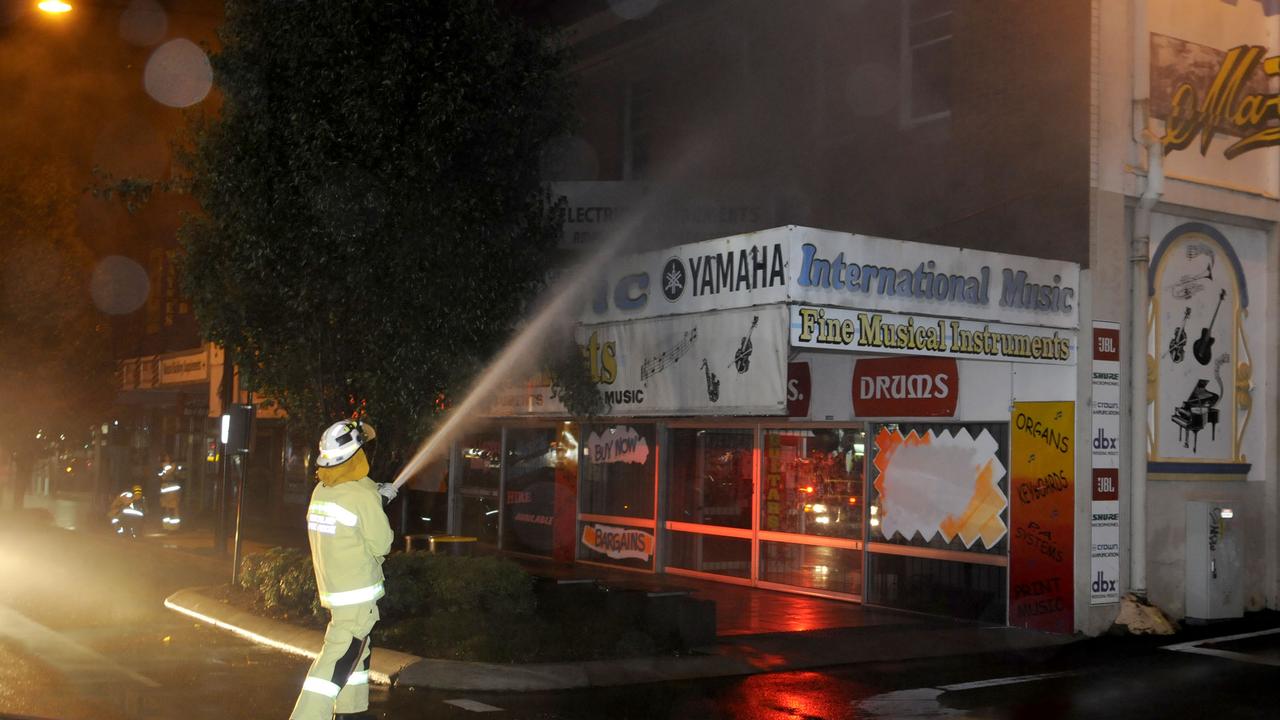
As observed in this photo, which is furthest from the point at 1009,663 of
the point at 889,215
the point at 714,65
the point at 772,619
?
the point at 714,65

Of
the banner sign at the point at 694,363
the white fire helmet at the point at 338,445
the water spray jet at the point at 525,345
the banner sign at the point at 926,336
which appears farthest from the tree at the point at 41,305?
the white fire helmet at the point at 338,445

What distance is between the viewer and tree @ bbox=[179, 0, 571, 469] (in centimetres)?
1203

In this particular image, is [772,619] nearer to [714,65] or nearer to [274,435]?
[714,65]

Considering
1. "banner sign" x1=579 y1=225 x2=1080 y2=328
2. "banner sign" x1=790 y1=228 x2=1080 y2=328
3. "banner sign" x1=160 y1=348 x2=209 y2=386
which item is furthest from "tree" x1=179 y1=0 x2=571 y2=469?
"banner sign" x1=160 y1=348 x2=209 y2=386

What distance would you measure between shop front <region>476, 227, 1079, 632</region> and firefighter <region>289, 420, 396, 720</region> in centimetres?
543

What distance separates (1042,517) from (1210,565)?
2429 mm

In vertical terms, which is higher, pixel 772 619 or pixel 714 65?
pixel 714 65

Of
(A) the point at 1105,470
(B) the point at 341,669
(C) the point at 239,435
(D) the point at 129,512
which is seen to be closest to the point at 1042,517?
(A) the point at 1105,470

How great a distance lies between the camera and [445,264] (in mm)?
12398

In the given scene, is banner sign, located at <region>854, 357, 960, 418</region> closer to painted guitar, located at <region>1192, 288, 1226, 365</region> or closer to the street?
painted guitar, located at <region>1192, 288, 1226, 365</region>

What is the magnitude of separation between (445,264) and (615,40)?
1135 centimetres

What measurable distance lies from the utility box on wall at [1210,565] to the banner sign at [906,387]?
307cm

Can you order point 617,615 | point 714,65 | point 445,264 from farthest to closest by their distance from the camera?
point 714,65
point 445,264
point 617,615

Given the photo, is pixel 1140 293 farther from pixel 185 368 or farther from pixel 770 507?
pixel 185 368
